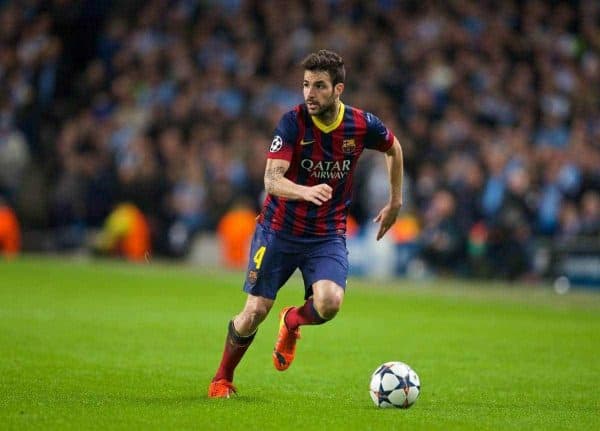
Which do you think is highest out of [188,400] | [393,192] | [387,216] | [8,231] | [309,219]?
[8,231]

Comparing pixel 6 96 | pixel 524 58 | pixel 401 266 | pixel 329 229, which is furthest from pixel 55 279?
pixel 329 229

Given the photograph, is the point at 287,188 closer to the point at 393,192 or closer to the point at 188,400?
the point at 393,192

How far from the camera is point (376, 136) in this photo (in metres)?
8.30

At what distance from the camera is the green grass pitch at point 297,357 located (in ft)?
24.1

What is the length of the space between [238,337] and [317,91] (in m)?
1.86

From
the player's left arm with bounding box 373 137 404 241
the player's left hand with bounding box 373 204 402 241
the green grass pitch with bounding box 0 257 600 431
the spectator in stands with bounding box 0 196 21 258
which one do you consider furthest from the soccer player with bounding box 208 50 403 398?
the spectator in stands with bounding box 0 196 21 258

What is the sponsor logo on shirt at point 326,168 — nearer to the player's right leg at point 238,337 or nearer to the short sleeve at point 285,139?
the short sleeve at point 285,139

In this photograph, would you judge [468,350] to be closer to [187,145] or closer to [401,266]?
[401,266]

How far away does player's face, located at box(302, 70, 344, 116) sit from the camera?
779 centimetres

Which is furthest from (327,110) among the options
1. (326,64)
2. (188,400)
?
(188,400)

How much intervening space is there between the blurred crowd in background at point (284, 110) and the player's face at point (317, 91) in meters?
11.9

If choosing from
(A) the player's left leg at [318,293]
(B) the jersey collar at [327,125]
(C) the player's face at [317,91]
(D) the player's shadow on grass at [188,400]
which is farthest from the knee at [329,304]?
(C) the player's face at [317,91]

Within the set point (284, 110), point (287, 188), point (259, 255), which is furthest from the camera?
point (284, 110)

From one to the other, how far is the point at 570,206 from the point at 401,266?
3.55 meters
